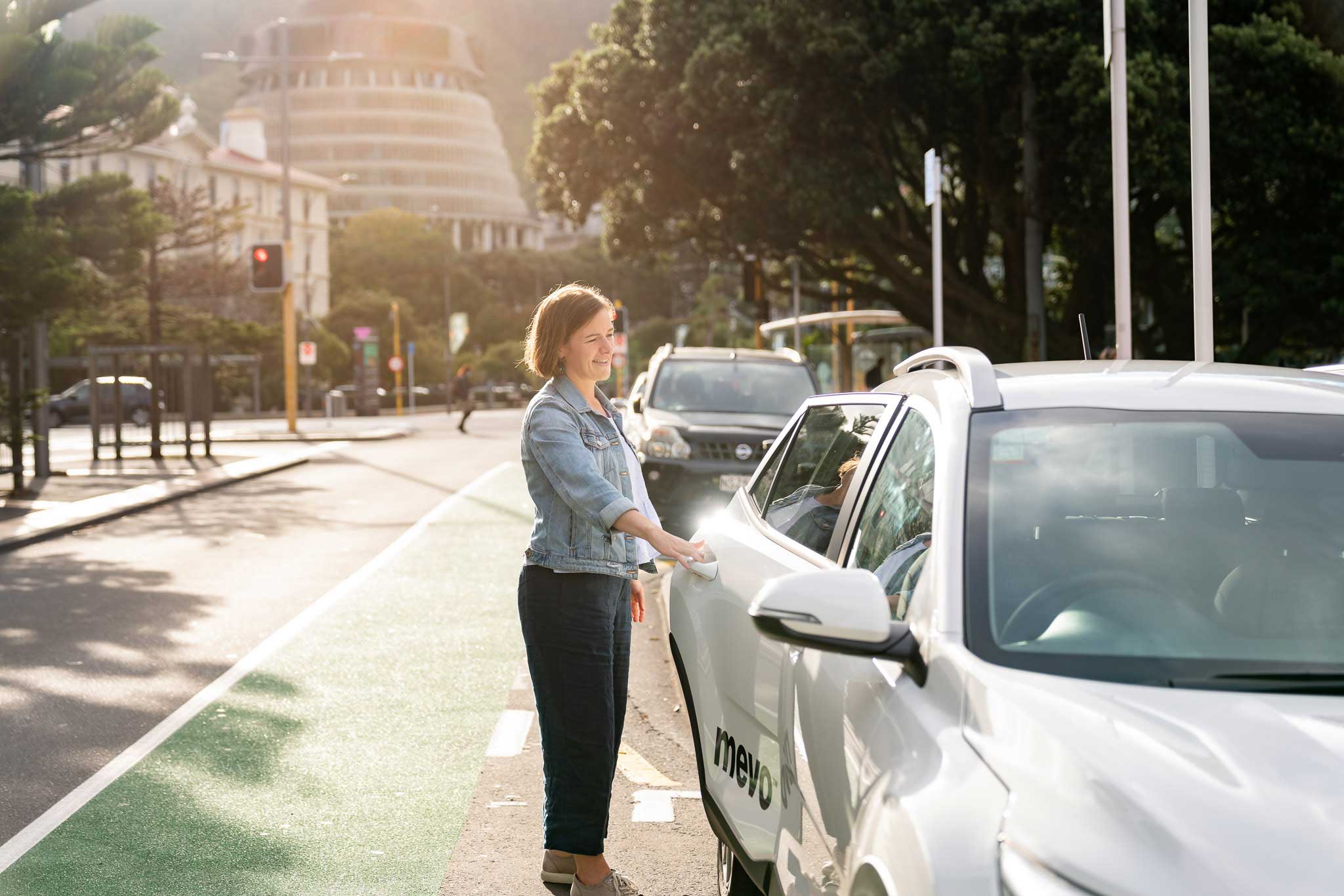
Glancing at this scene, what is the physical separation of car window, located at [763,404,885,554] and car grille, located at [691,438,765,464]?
29.9ft

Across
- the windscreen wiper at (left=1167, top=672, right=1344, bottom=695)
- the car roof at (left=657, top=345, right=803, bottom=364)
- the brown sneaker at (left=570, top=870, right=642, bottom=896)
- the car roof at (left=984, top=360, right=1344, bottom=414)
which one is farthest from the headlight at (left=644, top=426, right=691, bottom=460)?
the windscreen wiper at (left=1167, top=672, right=1344, bottom=695)

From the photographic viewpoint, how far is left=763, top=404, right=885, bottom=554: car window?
407 centimetres

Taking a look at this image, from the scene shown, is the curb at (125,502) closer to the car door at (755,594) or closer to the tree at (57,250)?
the tree at (57,250)

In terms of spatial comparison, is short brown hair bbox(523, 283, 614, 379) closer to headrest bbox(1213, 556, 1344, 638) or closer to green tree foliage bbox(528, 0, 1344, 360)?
headrest bbox(1213, 556, 1344, 638)

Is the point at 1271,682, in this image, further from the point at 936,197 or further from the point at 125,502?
the point at 125,502

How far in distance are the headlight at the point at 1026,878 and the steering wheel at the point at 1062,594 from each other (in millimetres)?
569

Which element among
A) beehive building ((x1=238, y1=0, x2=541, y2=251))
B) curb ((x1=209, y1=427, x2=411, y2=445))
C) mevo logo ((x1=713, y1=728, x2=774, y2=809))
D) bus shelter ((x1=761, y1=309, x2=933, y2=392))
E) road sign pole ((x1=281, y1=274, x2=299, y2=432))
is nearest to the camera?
mevo logo ((x1=713, y1=728, x2=774, y2=809))

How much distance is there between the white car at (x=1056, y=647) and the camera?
2.26 metres

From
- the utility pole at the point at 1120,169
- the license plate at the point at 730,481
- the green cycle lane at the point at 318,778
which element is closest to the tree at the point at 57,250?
the license plate at the point at 730,481

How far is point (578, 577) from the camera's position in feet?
15.1

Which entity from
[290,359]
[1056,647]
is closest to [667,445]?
[1056,647]

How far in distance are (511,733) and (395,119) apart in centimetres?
15505

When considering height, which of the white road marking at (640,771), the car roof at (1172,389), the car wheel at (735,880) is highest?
the car roof at (1172,389)

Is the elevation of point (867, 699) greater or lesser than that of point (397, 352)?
lesser
